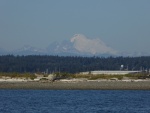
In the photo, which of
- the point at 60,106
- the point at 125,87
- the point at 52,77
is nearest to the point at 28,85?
the point at 52,77

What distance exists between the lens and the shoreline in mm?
117438

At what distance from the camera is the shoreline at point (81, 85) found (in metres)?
117

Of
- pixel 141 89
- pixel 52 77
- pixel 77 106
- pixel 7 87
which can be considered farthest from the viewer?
pixel 52 77

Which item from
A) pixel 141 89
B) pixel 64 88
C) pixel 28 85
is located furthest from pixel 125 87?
pixel 28 85

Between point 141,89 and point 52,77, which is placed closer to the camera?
point 141,89

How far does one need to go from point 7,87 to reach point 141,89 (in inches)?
1132

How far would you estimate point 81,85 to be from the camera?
122 m

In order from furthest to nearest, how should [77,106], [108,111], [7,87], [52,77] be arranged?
[52,77]
[7,87]
[77,106]
[108,111]

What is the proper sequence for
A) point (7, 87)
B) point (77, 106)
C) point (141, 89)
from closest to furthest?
point (77, 106)
point (141, 89)
point (7, 87)

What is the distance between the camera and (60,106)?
67.5 m

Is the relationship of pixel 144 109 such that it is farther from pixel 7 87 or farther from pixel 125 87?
pixel 7 87

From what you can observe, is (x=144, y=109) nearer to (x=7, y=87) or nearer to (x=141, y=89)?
(x=141, y=89)

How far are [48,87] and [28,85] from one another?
4.84 meters

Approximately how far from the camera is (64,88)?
4717 inches
